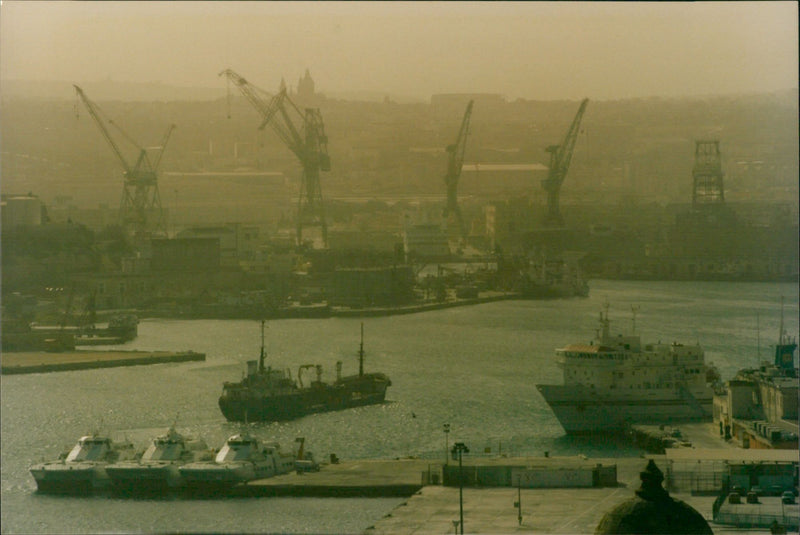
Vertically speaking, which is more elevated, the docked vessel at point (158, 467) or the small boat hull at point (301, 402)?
the small boat hull at point (301, 402)

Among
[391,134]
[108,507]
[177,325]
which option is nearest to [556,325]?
[391,134]

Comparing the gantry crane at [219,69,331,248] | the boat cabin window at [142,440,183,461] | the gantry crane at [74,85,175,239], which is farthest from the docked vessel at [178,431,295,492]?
the gantry crane at [74,85,175,239]

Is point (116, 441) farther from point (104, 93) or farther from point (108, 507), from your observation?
point (104, 93)

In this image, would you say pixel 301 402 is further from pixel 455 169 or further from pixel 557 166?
pixel 557 166

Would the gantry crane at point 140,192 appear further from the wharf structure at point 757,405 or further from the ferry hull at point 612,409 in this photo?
the wharf structure at point 757,405

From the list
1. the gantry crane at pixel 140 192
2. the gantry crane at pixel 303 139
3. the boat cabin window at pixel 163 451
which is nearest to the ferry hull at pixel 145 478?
the boat cabin window at pixel 163 451

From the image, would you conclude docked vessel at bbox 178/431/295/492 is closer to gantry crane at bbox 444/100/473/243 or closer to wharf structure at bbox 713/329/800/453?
wharf structure at bbox 713/329/800/453
